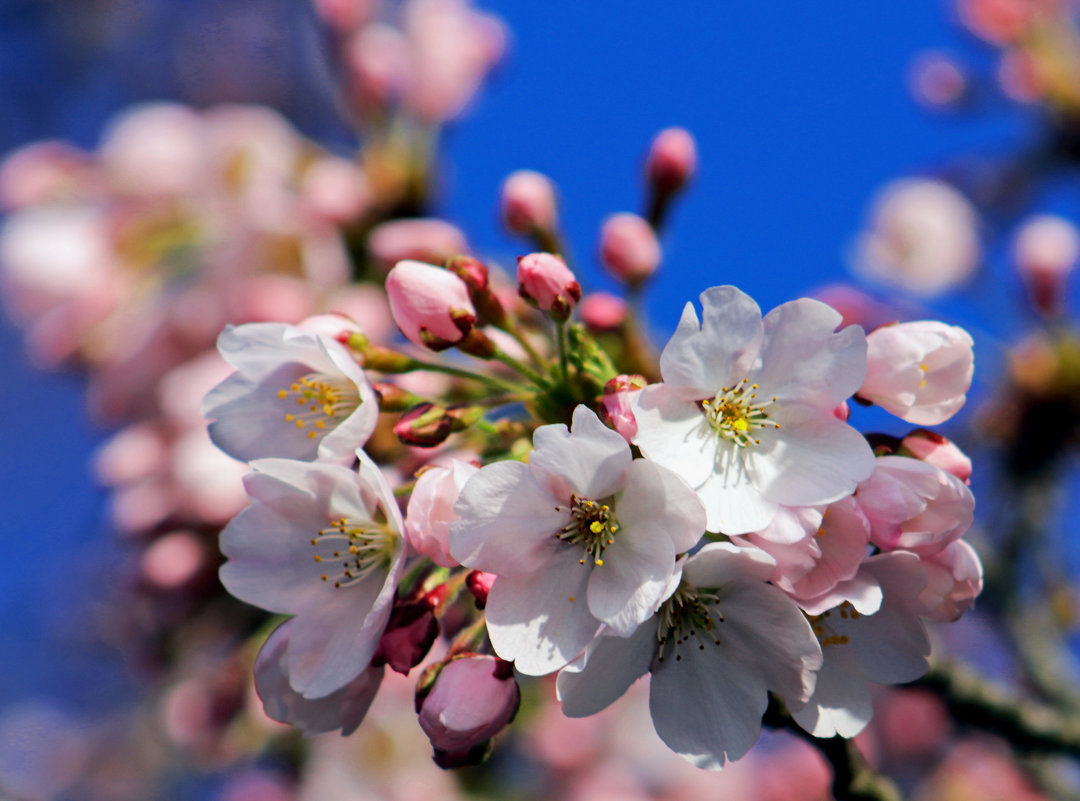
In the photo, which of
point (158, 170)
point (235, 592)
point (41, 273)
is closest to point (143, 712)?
point (41, 273)

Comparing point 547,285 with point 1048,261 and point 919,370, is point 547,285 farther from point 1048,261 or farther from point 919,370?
point 1048,261

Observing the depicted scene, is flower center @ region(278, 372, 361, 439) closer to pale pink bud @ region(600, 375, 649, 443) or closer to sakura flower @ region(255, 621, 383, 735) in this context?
sakura flower @ region(255, 621, 383, 735)

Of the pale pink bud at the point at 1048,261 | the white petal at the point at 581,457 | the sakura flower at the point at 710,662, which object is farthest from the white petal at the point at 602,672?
the pale pink bud at the point at 1048,261

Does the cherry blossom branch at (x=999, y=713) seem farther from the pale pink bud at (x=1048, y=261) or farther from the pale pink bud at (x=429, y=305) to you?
the pale pink bud at (x=1048, y=261)

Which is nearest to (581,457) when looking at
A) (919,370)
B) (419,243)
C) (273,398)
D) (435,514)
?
(435,514)

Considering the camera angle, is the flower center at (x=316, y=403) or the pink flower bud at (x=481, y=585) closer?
the pink flower bud at (x=481, y=585)

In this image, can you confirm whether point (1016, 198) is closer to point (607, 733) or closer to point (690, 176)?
point (690, 176)

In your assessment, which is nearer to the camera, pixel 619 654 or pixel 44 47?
pixel 619 654
